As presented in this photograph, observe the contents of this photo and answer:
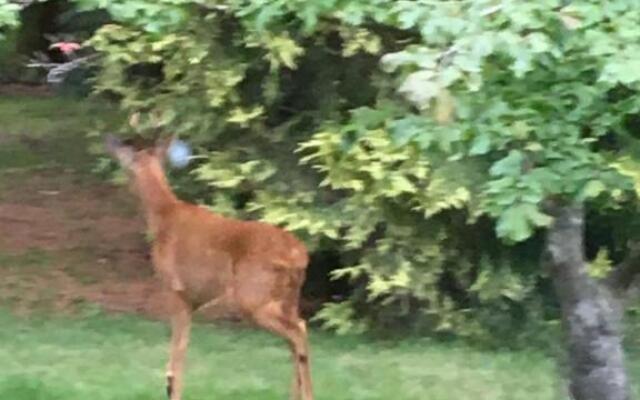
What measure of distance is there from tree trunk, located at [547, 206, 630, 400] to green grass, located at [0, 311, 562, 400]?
6.68ft

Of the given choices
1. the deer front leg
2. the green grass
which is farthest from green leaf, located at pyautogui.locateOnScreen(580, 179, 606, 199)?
the green grass

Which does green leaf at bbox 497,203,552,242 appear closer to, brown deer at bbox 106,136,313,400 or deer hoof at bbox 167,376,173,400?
brown deer at bbox 106,136,313,400

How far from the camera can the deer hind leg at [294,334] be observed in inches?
275

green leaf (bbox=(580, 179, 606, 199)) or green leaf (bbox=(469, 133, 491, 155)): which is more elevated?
green leaf (bbox=(469, 133, 491, 155))

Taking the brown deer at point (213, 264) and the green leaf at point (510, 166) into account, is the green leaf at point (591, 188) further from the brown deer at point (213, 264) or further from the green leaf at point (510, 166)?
the brown deer at point (213, 264)

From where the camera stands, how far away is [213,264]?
7105mm

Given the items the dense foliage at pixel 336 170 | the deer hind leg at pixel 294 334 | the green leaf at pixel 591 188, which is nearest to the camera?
the green leaf at pixel 591 188

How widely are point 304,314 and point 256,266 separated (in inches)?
118

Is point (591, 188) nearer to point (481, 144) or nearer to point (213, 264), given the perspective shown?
point (481, 144)

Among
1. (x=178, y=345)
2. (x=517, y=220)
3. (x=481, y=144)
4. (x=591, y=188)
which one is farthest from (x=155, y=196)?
(x=517, y=220)

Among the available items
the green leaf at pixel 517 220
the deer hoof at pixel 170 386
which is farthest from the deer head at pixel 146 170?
the green leaf at pixel 517 220

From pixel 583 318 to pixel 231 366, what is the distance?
3158 mm

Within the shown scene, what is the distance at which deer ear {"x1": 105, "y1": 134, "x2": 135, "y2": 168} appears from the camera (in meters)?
7.09

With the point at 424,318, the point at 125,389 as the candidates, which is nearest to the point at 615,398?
the point at 125,389
